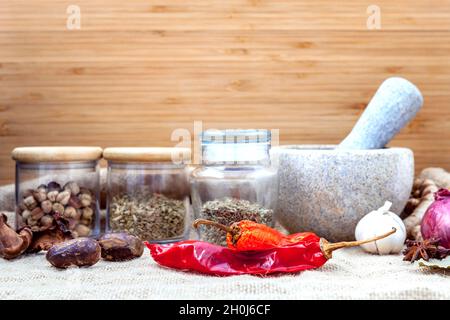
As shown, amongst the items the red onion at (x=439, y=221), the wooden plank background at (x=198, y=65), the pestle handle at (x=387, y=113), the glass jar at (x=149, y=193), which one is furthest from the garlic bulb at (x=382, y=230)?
the wooden plank background at (x=198, y=65)

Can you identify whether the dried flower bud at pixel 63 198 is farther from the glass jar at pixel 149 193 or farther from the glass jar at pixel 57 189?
the glass jar at pixel 149 193

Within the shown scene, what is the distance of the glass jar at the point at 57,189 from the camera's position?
4.61 feet

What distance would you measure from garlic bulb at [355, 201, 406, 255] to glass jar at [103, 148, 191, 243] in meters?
0.41

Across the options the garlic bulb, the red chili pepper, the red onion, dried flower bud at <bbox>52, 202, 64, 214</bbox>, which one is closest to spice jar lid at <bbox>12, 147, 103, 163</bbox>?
dried flower bud at <bbox>52, 202, 64, 214</bbox>

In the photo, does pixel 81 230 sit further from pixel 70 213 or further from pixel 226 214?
pixel 226 214

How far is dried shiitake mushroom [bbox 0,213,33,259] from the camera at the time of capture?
1.27 meters

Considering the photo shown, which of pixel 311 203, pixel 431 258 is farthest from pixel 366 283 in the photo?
pixel 311 203

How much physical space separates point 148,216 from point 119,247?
19 centimetres

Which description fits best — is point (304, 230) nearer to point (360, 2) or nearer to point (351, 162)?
point (351, 162)

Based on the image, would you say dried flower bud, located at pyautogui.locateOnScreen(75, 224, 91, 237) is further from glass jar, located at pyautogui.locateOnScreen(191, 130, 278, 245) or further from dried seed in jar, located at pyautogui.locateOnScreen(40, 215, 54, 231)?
glass jar, located at pyautogui.locateOnScreen(191, 130, 278, 245)

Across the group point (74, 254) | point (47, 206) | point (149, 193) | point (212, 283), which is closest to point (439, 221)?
point (212, 283)

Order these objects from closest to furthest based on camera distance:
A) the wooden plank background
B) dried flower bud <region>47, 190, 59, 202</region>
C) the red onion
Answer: the red onion < dried flower bud <region>47, 190, 59, 202</region> < the wooden plank background

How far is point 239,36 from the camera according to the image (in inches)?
72.1

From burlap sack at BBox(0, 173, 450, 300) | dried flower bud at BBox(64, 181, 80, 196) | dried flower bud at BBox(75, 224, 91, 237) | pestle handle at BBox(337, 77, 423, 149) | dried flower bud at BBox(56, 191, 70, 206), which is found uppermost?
pestle handle at BBox(337, 77, 423, 149)
